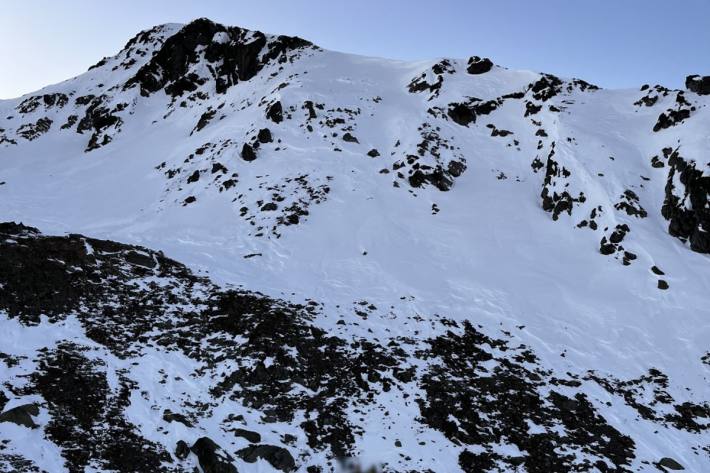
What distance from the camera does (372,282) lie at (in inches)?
952

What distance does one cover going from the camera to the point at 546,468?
1266cm

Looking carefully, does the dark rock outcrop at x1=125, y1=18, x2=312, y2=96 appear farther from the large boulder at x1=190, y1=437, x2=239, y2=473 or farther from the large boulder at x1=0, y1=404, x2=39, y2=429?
the large boulder at x1=190, y1=437, x2=239, y2=473

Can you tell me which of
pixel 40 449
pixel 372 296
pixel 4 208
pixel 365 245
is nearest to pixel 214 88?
pixel 4 208

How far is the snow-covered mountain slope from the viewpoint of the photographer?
12758 millimetres

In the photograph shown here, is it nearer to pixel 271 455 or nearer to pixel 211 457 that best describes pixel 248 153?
pixel 271 455

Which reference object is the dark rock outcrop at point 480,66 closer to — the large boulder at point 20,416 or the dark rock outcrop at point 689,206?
the dark rock outcrop at point 689,206

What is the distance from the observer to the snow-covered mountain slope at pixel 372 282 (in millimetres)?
12758

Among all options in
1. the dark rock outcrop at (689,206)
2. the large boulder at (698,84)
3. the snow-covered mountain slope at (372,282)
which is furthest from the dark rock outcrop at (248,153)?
the large boulder at (698,84)

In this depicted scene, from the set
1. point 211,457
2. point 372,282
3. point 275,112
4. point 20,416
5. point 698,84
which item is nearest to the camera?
point 20,416

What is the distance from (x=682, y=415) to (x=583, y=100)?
3476 centimetres

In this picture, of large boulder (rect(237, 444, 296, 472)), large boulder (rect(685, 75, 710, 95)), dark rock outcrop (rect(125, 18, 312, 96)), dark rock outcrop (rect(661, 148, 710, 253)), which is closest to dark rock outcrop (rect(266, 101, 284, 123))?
dark rock outcrop (rect(125, 18, 312, 96))

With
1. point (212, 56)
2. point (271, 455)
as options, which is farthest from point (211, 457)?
point (212, 56)

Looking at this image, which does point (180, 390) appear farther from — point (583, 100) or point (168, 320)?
point (583, 100)

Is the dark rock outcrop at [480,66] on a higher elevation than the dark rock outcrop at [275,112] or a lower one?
higher
